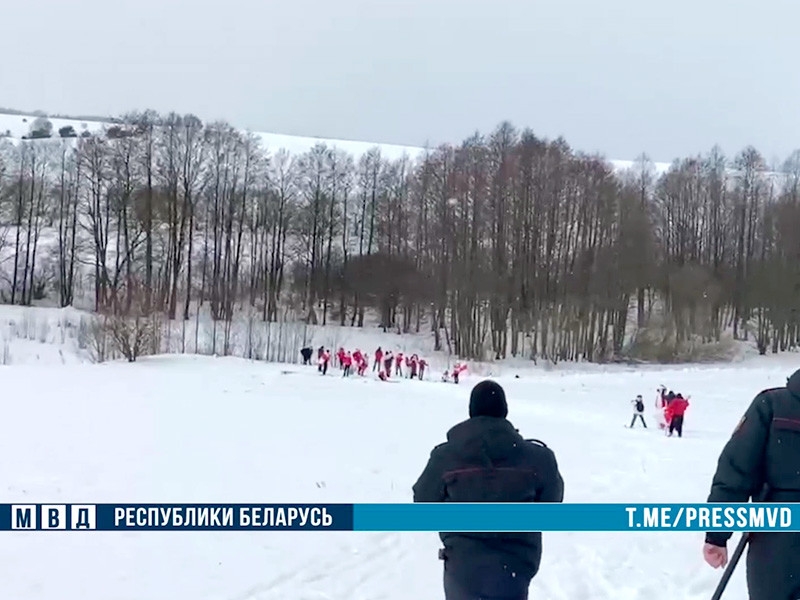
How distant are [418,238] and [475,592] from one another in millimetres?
43555

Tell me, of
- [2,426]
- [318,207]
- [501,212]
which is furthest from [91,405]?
[318,207]

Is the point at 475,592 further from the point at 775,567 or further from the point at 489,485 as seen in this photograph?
the point at 775,567

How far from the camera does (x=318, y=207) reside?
52750 millimetres

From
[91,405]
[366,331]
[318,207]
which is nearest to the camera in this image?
[91,405]

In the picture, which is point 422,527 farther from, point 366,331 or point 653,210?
point 653,210

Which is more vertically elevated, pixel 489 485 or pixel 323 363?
pixel 489 485

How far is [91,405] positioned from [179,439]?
4705 mm

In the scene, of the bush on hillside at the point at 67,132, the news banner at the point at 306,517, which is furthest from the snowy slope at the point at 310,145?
the news banner at the point at 306,517

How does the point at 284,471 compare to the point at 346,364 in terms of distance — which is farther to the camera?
the point at 346,364

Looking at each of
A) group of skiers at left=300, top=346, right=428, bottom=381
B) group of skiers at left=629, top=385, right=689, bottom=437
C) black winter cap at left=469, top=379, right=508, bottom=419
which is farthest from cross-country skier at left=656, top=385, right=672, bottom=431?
black winter cap at left=469, top=379, right=508, bottom=419

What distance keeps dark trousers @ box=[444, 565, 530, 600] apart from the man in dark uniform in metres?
0.76

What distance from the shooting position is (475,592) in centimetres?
358

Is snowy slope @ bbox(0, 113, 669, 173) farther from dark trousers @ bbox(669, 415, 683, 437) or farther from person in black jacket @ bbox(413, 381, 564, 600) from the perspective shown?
person in black jacket @ bbox(413, 381, 564, 600)

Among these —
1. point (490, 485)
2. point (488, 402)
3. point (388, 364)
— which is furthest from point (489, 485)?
point (388, 364)
